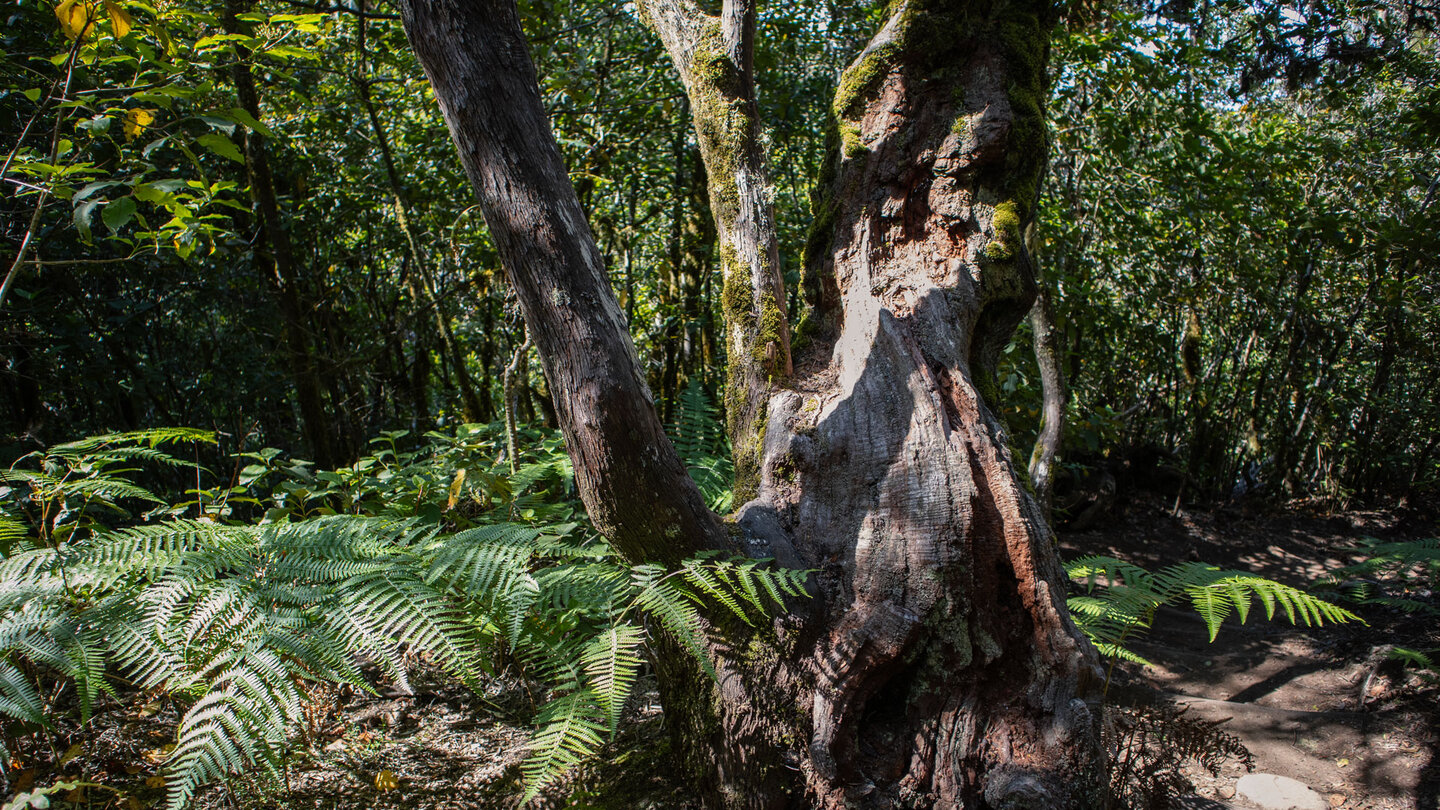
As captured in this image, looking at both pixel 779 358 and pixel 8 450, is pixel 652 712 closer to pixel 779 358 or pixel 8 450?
pixel 779 358

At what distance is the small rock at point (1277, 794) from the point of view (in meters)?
2.64

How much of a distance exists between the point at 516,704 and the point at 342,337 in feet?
17.7

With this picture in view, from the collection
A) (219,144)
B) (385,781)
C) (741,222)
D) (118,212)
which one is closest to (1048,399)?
(741,222)

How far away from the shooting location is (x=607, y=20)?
220 inches

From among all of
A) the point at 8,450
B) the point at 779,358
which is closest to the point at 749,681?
the point at 779,358

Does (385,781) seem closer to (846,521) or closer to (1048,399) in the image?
(846,521)

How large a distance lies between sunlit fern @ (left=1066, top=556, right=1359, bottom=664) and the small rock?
820 mm

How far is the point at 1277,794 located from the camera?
274 cm

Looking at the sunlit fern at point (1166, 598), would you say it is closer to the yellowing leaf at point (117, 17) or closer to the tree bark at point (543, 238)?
the tree bark at point (543, 238)

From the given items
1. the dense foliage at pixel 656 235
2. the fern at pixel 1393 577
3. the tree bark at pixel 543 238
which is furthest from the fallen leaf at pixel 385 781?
the fern at pixel 1393 577

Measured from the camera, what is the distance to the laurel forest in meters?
1.83

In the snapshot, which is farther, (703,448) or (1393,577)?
(1393,577)

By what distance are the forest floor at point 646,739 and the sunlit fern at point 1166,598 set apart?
66 cm

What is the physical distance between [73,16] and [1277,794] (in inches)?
186
